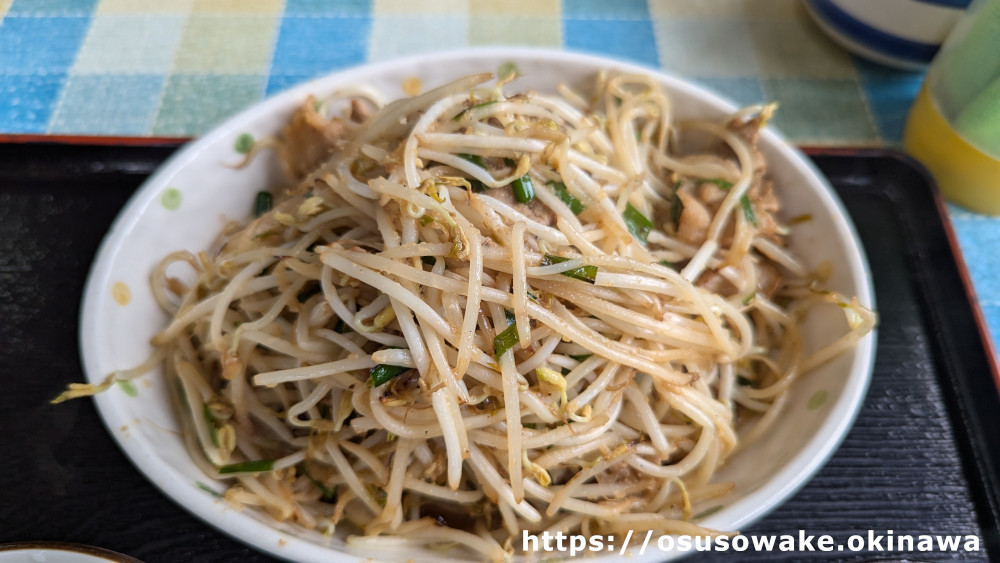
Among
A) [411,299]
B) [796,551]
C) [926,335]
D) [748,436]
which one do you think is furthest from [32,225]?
[926,335]

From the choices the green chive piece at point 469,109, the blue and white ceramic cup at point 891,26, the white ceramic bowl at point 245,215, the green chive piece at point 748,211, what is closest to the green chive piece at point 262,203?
the white ceramic bowl at point 245,215

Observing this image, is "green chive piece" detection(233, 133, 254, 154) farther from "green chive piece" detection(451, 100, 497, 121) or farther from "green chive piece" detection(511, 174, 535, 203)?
"green chive piece" detection(511, 174, 535, 203)

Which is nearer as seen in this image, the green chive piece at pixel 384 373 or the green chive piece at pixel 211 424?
the green chive piece at pixel 384 373

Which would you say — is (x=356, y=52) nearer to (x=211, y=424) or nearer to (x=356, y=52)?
(x=356, y=52)

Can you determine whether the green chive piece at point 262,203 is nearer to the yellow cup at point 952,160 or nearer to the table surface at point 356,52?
the table surface at point 356,52

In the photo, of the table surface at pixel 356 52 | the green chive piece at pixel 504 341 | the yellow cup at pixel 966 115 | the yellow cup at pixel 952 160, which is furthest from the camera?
the table surface at pixel 356 52

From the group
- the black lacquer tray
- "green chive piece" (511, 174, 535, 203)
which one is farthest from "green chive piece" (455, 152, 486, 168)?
the black lacquer tray

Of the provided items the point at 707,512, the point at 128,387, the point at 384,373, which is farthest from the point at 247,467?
the point at 707,512

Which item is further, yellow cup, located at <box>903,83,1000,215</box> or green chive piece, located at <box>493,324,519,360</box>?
yellow cup, located at <box>903,83,1000,215</box>
